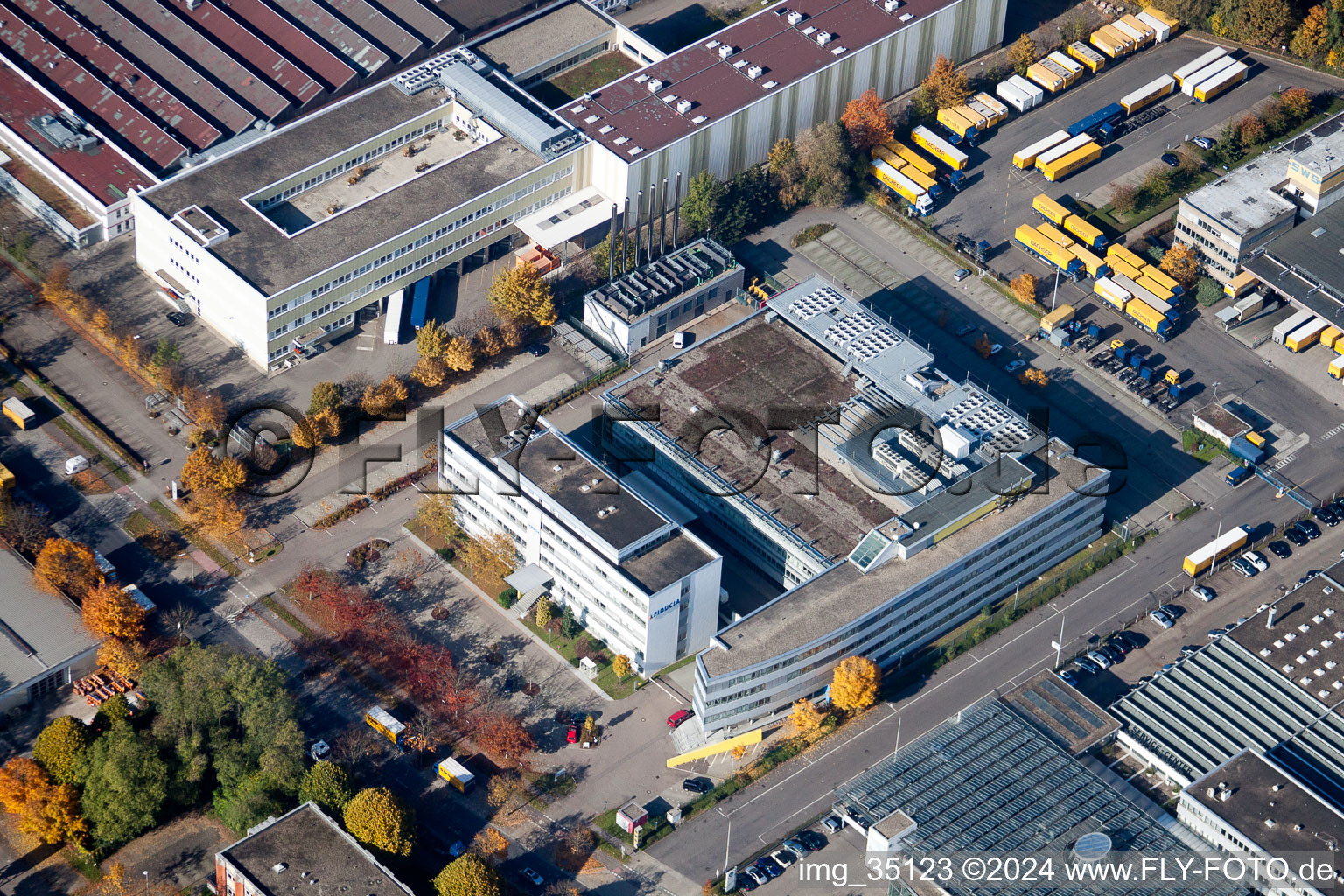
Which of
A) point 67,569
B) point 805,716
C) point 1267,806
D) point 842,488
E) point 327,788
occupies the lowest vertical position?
point 327,788

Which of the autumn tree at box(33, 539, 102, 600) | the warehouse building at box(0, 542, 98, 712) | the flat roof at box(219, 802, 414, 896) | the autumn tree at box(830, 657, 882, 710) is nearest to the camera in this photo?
the flat roof at box(219, 802, 414, 896)

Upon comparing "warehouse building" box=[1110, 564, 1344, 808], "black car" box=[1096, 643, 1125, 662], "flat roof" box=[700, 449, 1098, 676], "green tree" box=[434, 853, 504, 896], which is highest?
"flat roof" box=[700, 449, 1098, 676]

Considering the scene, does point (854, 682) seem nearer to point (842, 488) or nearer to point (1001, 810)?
point (1001, 810)

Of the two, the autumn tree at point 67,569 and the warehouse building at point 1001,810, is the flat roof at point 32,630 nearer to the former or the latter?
the autumn tree at point 67,569

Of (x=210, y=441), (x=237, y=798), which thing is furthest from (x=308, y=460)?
(x=237, y=798)

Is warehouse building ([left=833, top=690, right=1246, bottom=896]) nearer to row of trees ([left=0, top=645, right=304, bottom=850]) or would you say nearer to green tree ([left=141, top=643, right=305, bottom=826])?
green tree ([left=141, top=643, right=305, bottom=826])

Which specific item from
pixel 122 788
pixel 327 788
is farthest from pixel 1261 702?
pixel 122 788

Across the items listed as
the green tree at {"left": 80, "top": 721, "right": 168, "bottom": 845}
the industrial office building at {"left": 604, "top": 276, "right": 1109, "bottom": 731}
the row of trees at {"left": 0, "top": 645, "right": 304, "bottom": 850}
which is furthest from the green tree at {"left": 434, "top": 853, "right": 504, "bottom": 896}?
the green tree at {"left": 80, "top": 721, "right": 168, "bottom": 845}

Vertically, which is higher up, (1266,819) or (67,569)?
(67,569)
